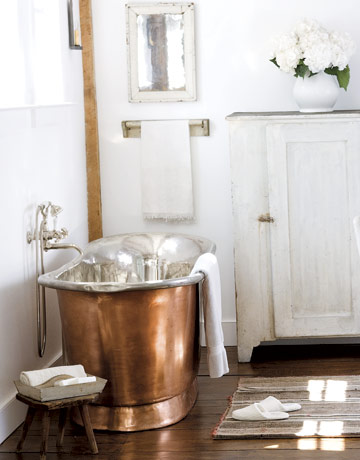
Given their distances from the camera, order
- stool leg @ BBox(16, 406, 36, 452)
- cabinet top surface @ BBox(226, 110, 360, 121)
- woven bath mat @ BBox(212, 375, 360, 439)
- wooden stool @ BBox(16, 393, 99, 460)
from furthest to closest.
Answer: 1. cabinet top surface @ BBox(226, 110, 360, 121)
2. woven bath mat @ BBox(212, 375, 360, 439)
3. stool leg @ BBox(16, 406, 36, 452)
4. wooden stool @ BBox(16, 393, 99, 460)

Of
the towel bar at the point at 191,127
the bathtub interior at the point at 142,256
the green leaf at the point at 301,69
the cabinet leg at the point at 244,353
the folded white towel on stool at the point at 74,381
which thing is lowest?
the cabinet leg at the point at 244,353

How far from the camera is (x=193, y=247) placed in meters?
4.18

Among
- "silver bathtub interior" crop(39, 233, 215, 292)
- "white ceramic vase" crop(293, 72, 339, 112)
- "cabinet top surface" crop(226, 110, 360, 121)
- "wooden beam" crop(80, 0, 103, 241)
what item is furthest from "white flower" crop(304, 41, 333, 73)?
"wooden beam" crop(80, 0, 103, 241)

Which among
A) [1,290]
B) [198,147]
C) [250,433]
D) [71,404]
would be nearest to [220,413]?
[250,433]

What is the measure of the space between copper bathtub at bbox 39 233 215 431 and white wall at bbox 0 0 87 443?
Answer: 7.6 inches

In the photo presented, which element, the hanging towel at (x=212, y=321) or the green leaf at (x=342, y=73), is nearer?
the hanging towel at (x=212, y=321)

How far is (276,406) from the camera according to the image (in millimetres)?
3639

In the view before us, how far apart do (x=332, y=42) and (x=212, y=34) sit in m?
0.71

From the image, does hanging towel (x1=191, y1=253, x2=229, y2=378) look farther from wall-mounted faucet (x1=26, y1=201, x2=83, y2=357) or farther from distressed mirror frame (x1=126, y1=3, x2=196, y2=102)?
distressed mirror frame (x1=126, y1=3, x2=196, y2=102)

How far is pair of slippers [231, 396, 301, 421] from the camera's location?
354 cm

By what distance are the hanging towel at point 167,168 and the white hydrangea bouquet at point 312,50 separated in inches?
27.0

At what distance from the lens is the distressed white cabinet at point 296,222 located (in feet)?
14.0

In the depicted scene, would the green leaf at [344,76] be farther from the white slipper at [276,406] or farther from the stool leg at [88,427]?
the stool leg at [88,427]

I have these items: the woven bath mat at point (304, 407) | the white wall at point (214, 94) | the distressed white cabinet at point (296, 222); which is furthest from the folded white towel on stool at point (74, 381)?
the white wall at point (214, 94)
